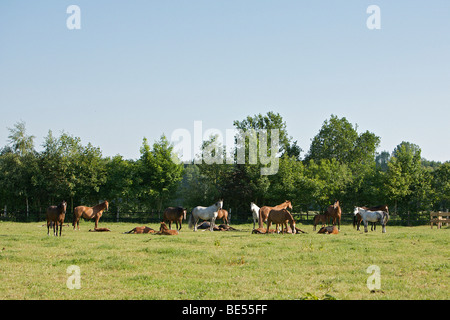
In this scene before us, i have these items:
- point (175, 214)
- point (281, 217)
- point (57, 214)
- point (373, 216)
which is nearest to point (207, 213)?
point (175, 214)

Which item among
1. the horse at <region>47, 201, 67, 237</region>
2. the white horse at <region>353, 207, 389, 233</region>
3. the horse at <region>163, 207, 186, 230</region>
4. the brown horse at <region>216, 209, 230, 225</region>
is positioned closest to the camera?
the horse at <region>47, 201, 67, 237</region>

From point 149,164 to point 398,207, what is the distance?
23587 millimetres

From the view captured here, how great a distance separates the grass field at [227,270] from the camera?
342 inches

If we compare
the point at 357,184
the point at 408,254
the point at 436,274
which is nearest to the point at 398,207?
the point at 357,184

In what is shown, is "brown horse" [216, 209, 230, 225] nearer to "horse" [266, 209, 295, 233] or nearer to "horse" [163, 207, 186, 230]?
"horse" [163, 207, 186, 230]

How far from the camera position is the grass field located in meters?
8.69

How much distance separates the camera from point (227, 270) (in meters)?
11.3

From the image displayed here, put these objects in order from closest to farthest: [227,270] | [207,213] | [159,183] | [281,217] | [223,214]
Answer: [227,270], [281,217], [207,213], [223,214], [159,183]

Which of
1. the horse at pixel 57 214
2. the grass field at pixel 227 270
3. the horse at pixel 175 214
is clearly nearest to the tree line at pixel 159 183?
the horse at pixel 175 214

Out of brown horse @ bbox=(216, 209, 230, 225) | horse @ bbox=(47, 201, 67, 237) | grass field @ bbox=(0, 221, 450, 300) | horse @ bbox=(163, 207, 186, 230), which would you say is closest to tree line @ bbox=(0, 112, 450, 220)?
brown horse @ bbox=(216, 209, 230, 225)

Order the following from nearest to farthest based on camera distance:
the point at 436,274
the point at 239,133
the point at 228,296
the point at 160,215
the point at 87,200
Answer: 1. the point at 228,296
2. the point at 436,274
3. the point at 160,215
4. the point at 87,200
5. the point at 239,133

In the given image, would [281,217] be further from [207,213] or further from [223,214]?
[223,214]

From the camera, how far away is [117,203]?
133ft

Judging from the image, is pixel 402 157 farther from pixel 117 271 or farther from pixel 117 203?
pixel 117 271
